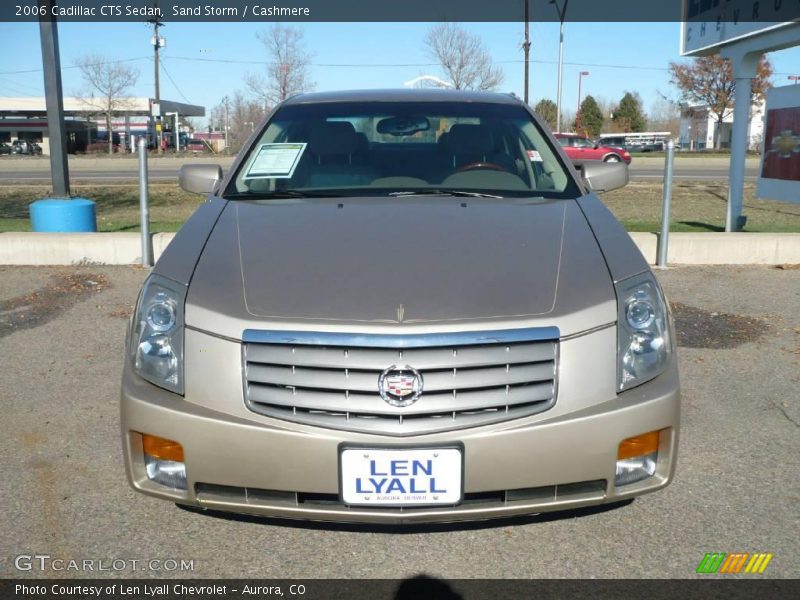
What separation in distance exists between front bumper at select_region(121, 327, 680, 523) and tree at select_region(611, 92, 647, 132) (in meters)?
77.0

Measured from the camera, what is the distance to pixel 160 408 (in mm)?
2578

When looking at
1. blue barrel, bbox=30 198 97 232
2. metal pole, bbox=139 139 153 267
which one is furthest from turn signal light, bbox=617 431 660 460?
blue barrel, bbox=30 198 97 232

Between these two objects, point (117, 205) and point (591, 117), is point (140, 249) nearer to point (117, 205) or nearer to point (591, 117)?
point (117, 205)

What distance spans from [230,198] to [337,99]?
1084 millimetres

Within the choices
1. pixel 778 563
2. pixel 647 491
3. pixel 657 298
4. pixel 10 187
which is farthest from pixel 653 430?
pixel 10 187

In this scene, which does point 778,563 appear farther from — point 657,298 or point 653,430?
point 657,298

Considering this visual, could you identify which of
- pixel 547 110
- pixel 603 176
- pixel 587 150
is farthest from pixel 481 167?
pixel 547 110

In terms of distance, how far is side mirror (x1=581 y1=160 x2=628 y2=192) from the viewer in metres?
4.29

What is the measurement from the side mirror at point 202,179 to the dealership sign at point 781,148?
8082 mm

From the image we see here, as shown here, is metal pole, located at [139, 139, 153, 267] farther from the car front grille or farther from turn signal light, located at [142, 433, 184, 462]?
the car front grille

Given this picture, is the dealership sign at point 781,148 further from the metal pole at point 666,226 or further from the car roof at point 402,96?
the car roof at point 402,96

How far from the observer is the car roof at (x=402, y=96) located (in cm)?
448

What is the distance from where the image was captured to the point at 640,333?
2.71 meters

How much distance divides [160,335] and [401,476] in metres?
0.93
